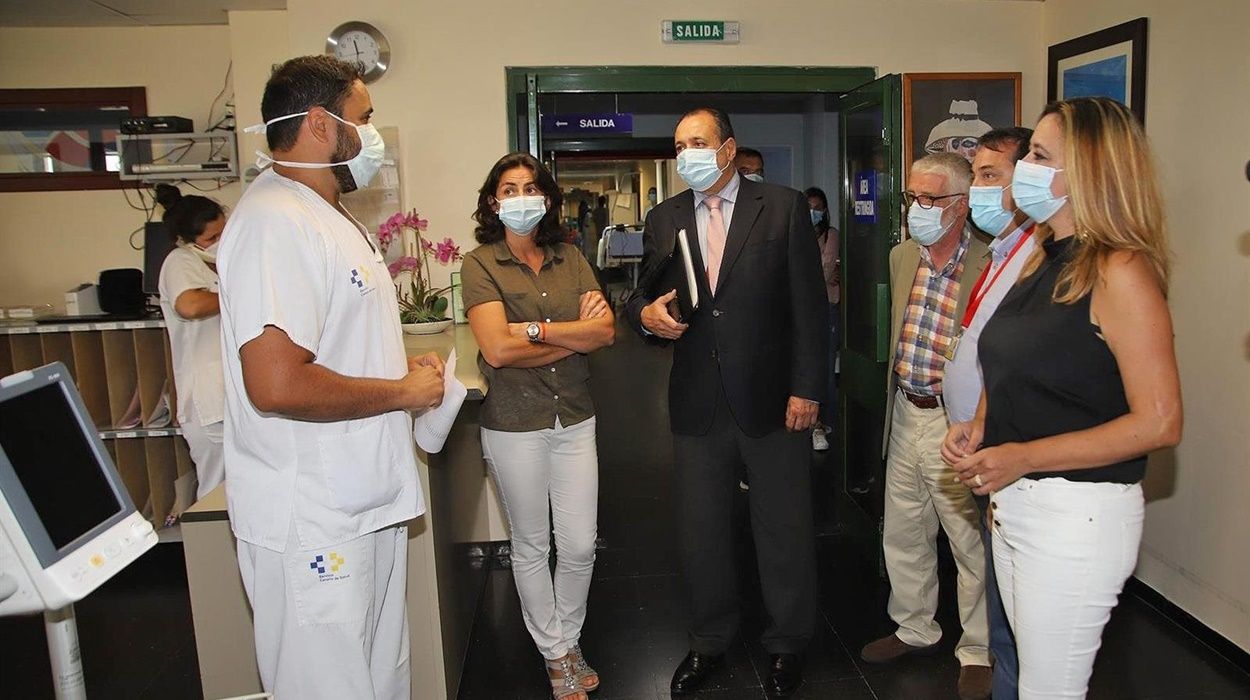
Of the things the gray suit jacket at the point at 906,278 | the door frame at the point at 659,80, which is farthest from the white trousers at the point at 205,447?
the gray suit jacket at the point at 906,278

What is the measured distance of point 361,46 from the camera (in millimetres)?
3852

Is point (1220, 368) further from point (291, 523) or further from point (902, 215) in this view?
point (291, 523)

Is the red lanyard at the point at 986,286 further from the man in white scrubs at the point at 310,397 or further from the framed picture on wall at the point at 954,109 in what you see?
the framed picture on wall at the point at 954,109

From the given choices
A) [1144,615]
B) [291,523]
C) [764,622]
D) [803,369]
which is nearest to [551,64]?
[803,369]

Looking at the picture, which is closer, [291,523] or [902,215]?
[291,523]

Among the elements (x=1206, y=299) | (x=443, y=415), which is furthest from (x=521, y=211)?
(x=1206, y=299)

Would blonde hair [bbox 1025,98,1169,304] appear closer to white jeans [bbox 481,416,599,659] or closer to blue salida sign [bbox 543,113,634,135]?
white jeans [bbox 481,416,599,659]

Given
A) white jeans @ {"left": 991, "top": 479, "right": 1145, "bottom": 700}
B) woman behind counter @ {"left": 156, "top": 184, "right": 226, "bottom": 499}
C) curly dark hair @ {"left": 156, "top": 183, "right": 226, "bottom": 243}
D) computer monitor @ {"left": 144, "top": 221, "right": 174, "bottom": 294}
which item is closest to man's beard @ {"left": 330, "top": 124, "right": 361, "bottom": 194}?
white jeans @ {"left": 991, "top": 479, "right": 1145, "bottom": 700}

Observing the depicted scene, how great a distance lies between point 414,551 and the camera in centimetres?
250

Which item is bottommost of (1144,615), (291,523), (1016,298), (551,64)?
(1144,615)

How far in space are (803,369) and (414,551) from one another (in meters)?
1.30

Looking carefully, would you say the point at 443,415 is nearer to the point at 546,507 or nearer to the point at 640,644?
the point at 546,507

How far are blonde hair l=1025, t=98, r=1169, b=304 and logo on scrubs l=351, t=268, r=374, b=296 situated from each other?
4.45ft

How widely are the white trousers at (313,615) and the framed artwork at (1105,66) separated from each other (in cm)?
287
